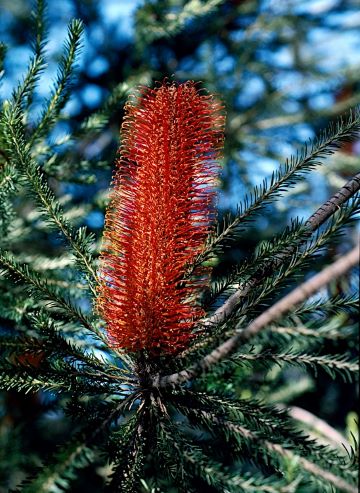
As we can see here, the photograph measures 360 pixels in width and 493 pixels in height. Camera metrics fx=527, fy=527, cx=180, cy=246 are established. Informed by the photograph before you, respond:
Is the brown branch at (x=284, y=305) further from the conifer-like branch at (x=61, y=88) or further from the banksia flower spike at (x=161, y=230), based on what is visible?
the conifer-like branch at (x=61, y=88)

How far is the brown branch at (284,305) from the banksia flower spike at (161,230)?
17 cm

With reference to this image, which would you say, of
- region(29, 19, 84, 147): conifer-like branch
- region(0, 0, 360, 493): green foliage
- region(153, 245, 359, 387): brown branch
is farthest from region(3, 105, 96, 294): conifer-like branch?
region(153, 245, 359, 387): brown branch

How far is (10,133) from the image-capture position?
927mm

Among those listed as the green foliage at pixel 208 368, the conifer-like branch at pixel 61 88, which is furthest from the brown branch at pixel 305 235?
the conifer-like branch at pixel 61 88

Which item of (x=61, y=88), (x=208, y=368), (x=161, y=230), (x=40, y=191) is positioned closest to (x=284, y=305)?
(x=208, y=368)

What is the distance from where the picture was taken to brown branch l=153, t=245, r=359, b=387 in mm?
597

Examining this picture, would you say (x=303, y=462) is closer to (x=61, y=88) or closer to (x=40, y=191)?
(x=40, y=191)

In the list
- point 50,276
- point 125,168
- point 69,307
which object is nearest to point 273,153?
point 50,276

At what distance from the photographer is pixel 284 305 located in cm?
62

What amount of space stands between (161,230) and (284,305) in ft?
1.08

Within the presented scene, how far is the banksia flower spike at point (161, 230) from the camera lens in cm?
88

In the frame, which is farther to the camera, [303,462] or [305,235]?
[305,235]

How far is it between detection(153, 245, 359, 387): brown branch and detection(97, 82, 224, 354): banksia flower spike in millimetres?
169

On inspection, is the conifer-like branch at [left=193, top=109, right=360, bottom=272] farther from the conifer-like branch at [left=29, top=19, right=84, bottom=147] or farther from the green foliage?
the conifer-like branch at [left=29, top=19, right=84, bottom=147]
